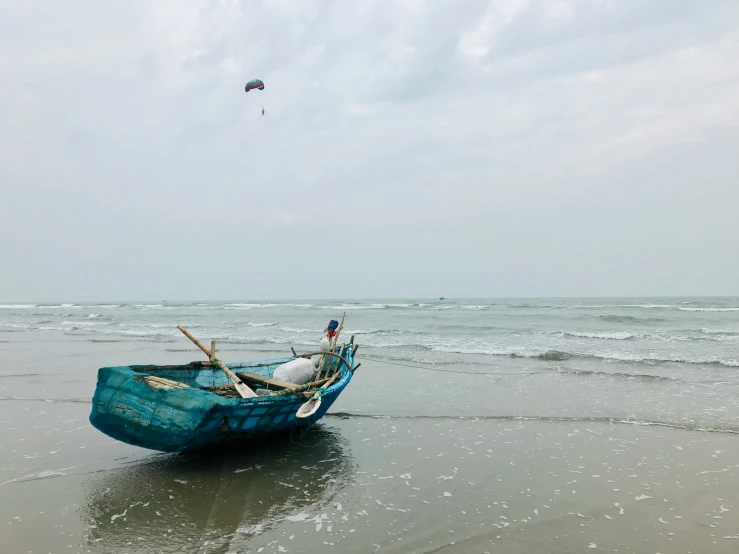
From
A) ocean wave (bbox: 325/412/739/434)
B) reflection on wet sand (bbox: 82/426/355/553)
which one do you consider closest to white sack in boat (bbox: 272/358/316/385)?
ocean wave (bbox: 325/412/739/434)

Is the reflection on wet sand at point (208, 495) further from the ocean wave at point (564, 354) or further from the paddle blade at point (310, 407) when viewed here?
the ocean wave at point (564, 354)

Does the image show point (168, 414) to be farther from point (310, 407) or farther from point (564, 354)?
point (564, 354)

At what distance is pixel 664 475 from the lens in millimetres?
5844

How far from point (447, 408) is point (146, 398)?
5.82 metres

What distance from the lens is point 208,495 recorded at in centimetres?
512

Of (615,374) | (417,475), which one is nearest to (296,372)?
(417,475)

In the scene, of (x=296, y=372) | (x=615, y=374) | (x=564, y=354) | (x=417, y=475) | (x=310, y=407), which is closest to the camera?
(x=417, y=475)

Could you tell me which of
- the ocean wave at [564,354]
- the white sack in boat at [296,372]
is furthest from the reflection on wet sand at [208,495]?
the ocean wave at [564,354]

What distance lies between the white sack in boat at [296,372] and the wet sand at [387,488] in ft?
3.09

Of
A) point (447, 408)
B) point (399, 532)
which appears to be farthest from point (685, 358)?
point (399, 532)

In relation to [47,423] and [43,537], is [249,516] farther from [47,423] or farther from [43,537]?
[47,423]

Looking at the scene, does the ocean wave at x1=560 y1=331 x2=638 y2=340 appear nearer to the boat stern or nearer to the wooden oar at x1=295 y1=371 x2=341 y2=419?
the wooden oar at x1=295 y1=371 x2=341 y2=419

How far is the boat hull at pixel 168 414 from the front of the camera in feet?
17.7

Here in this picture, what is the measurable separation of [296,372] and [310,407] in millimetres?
1599
